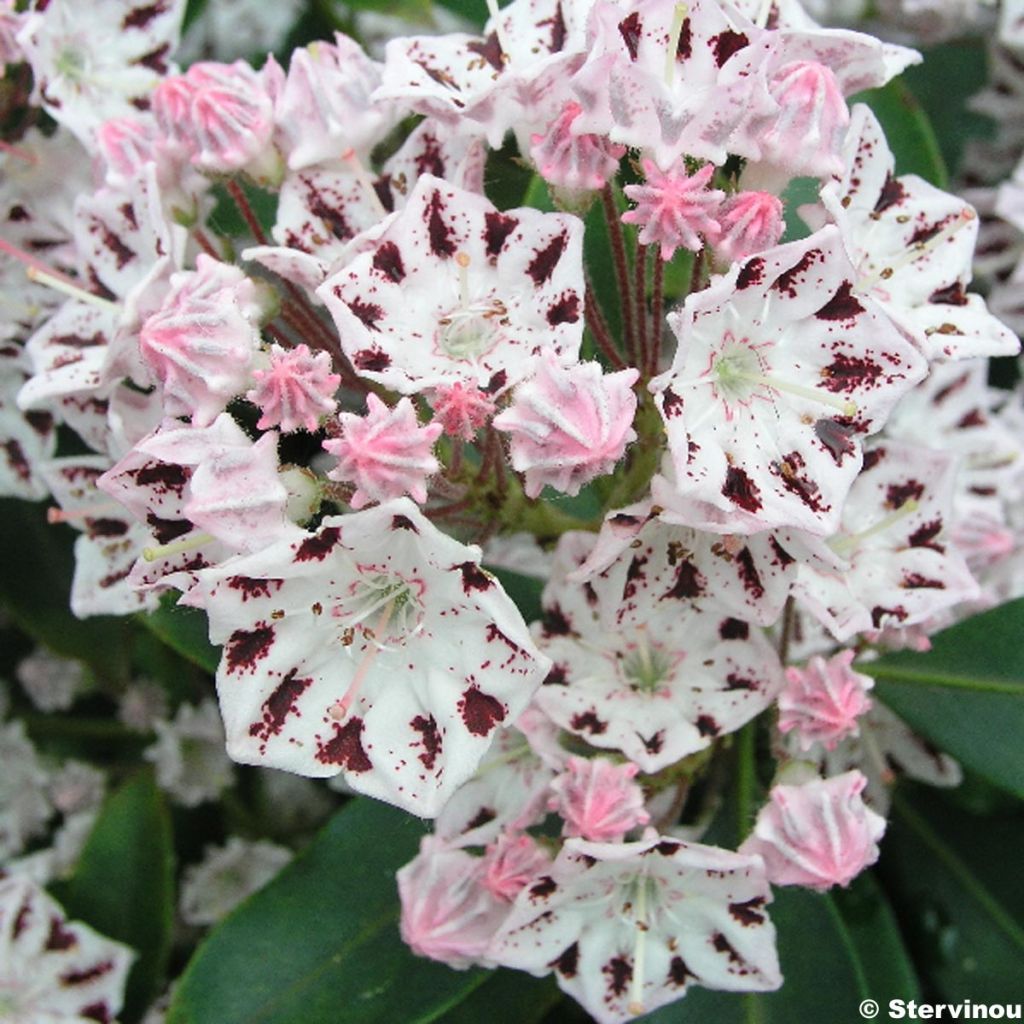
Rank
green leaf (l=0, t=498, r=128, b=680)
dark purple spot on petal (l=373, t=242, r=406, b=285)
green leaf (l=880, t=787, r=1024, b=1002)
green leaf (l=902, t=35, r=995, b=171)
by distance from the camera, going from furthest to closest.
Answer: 1. green leaf (l=902, t=35, r=995, b=171)
2. green leaf (l=0, t=498, r=128, b=680)
3. green leaf (l=880, t=787, r=1024, b=1002)
4. dark purple spot on petal (l=373, t=242, r=406, b=285)

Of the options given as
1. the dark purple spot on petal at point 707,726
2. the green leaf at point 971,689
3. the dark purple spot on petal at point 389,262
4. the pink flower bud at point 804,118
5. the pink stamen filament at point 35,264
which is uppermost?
the pink flower bud at point 804,118

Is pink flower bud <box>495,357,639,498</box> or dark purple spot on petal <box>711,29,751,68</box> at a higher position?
dark purple spot on petal <box>711,29,751,68</box>

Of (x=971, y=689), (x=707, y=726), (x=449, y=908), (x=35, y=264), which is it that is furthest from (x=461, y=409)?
(x=971, y=689)

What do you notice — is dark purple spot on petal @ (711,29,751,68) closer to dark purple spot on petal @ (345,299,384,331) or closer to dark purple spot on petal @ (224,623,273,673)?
dark purple spot on petal @ (345,299,384,331)

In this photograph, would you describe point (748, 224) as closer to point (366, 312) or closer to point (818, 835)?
point (366, 312)

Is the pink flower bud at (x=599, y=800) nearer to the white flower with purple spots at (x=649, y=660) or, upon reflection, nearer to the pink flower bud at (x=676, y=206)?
the white flower with purple spots at (x=649, y=660)

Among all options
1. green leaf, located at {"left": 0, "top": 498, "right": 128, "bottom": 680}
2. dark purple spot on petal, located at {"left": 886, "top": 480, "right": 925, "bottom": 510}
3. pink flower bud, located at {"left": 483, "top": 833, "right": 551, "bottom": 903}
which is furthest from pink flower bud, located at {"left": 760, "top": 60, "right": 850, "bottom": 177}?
green leaf, located at {"left": 0, "top": 498, "right": 128, "bottom": 680}

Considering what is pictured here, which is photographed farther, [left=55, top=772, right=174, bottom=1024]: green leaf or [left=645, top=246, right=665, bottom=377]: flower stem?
[left=55, top=772, right=174, bottom=1024]: green leaf

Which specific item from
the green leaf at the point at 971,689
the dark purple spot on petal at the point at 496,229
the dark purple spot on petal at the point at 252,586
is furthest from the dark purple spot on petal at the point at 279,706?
the green leaf at the point at 971,689

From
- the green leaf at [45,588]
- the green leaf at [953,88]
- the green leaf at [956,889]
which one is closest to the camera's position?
the green leaf at [956,889]
